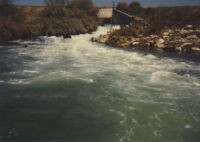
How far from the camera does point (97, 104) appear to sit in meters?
4.68

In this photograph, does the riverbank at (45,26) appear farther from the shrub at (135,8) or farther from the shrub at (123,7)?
the shrub at (123,7)

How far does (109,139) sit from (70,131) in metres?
0.77

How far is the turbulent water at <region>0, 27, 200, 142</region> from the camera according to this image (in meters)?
3.52

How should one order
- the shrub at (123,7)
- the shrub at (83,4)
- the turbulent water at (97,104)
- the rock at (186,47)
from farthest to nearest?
the shrub at (83,4) → the shrub at (123,7) → the rock at (186,47) → the turbulent water at (97,104)

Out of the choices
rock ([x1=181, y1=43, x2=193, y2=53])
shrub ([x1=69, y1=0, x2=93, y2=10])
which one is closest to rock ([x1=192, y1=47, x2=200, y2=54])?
rock ([x1=181, y1=43, x2=193, y2=53])

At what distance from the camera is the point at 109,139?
134 inches

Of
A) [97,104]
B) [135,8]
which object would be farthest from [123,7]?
[97,104]

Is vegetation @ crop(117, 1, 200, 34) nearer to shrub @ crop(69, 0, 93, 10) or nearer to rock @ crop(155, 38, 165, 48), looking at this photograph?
rock @ crop(155, 38, 165, 48)

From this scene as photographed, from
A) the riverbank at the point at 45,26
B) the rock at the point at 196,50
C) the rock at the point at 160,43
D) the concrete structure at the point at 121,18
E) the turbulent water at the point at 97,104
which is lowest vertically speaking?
the turbulent water at the point at 97,104

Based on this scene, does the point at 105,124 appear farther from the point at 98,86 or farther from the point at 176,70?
the point at 176,70

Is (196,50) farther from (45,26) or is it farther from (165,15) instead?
(165,15)

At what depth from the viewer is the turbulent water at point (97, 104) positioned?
3.52 meters

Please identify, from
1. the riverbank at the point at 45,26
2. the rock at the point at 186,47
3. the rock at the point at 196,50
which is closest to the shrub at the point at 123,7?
the riverbank at the point at 45,26

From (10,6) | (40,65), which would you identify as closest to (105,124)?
(40,65)
